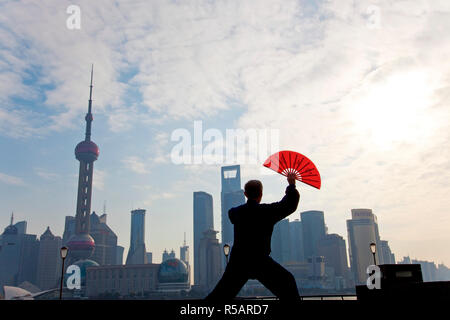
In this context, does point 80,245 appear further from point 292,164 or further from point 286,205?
point 286,205

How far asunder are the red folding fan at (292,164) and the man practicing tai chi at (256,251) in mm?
356

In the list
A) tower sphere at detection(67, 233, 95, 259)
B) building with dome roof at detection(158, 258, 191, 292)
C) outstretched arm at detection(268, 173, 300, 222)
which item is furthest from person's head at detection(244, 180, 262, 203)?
tower sphere at detection(67, 233, 95, 259)

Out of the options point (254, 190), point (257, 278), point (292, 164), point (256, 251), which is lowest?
point (257, 278)

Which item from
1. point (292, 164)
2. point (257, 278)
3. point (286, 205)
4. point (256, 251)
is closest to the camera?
point (257, 278)

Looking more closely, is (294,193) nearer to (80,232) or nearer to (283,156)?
(283,156)

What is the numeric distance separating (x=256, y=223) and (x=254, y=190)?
18.3 inches

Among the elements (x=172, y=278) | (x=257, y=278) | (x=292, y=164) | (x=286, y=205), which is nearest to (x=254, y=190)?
(x=286, y=205)

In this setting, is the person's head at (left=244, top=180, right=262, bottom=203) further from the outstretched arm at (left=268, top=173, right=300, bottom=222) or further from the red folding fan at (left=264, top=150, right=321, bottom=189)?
the red folding fan at (left=264, top=150, right=321, bottom=189)

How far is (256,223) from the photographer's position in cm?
477

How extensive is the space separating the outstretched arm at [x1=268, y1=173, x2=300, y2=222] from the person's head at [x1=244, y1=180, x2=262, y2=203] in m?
0.23

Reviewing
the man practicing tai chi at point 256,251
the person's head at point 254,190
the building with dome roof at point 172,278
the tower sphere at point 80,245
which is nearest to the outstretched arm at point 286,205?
the man practicing tai chi at point 256,251
